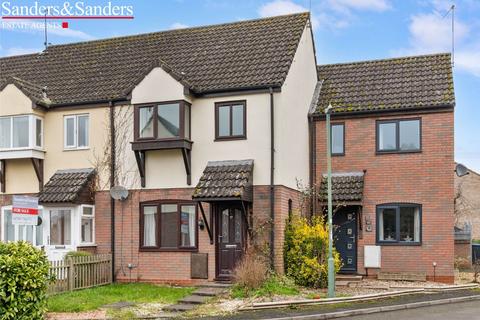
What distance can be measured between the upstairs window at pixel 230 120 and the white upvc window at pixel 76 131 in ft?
16.8

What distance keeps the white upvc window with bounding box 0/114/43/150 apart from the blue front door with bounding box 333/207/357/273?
11257 millimetres

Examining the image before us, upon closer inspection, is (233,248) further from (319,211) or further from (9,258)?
(9,258)

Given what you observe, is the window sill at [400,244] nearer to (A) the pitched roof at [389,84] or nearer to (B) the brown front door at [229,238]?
(A) the pitched roof at [389,84]

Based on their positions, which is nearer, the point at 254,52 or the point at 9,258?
the point at 9,258

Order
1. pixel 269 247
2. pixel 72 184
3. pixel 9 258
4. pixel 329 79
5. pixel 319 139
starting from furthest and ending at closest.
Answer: pixel 329 79 → pixel 319 139 → pixel 72 184 → pixel 269 247 → pixel 9 258

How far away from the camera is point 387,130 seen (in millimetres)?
21984

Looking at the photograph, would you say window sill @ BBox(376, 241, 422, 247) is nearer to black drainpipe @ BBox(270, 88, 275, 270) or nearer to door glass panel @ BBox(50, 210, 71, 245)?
black drainpipe @ BBox(270, 88, 275, 270)

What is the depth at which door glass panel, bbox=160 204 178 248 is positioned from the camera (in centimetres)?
2012

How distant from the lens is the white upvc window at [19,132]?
21.4 metres

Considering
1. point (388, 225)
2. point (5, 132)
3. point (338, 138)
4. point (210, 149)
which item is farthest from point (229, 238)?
point (5, 132)

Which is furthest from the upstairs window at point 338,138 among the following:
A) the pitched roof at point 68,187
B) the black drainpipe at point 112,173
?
the pitched roof at point 68,187

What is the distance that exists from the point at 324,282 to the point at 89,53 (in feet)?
44.0

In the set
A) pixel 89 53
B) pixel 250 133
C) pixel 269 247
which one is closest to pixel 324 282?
pixel 269 247

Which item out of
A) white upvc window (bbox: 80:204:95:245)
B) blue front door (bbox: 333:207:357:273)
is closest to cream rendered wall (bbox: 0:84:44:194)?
white upvc window (bbox: 80:204:95:245)
